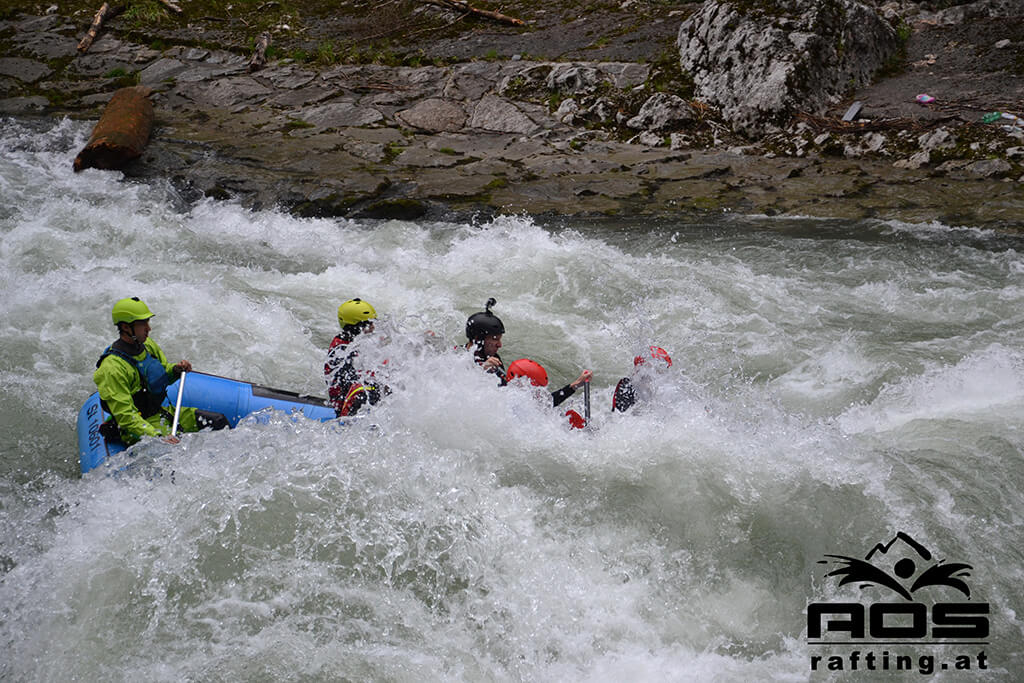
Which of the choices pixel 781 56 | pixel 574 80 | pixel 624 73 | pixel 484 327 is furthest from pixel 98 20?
pixel 484 327

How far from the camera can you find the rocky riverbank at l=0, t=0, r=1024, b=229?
10.3m

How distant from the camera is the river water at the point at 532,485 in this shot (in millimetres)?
4191

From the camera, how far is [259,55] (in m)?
14.8

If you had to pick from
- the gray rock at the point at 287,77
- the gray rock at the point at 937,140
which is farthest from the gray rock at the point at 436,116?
the gray rock at the point at 937,140

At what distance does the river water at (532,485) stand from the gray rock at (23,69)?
754 cm

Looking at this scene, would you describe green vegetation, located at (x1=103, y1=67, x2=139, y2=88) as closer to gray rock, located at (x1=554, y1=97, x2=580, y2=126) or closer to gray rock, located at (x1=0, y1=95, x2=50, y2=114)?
gray rock, located at (x1=0, y1=95, x2=50, y2=114)

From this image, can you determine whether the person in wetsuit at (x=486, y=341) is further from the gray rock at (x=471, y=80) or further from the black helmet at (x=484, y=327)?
the gray rock at (x=471, y=80)

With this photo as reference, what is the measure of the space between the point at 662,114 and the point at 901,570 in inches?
343

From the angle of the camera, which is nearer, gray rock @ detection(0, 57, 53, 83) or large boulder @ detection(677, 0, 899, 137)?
large boulder @ detection(677, 0, 899, 137)

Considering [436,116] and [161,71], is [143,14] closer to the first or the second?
[161,71]

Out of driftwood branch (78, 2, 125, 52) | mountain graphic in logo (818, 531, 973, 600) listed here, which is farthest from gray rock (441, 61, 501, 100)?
mountain graphic in logo (818, 531, 973, 600)

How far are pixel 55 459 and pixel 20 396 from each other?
3.24ft

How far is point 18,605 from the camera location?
14.3 ft

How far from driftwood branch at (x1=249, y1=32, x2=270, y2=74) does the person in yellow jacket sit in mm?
10411
